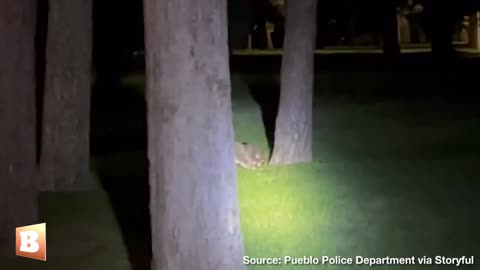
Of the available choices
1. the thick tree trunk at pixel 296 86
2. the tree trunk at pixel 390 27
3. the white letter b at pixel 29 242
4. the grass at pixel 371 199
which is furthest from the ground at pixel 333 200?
the tree trunk at pixel 390 27

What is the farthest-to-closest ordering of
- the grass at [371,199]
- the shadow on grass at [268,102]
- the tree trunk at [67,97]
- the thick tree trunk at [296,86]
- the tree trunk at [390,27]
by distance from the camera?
the tree trunk at [390,27] → the shadow on grass at [268,102] → the thick tree trunk at [296,86] → the tree trunk at [67,97] → the grass at [371,199]

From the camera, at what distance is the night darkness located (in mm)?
6238

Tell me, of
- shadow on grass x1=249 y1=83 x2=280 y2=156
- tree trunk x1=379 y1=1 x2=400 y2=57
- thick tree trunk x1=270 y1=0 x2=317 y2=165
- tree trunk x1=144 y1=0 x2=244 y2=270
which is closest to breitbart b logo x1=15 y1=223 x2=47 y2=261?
tree trunk x1=144 y1=0 x2=244 y2=270

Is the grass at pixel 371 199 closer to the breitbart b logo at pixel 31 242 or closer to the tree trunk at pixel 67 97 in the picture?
the breitbart b logo at pixel 31 242

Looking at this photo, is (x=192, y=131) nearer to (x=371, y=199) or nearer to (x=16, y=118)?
(x=16, y=118)

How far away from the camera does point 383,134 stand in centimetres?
1633

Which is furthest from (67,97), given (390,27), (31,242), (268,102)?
(390,27)

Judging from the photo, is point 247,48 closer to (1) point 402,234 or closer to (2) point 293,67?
(2) point 293,67

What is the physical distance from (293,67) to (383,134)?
153 inches

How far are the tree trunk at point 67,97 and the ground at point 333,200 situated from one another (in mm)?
457

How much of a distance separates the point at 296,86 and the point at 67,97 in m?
3.07

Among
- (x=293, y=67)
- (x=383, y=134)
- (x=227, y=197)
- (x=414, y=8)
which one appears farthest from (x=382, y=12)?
(x=227, y=197)

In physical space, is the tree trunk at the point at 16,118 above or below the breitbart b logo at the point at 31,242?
above

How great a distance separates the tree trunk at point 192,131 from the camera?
6.20m
